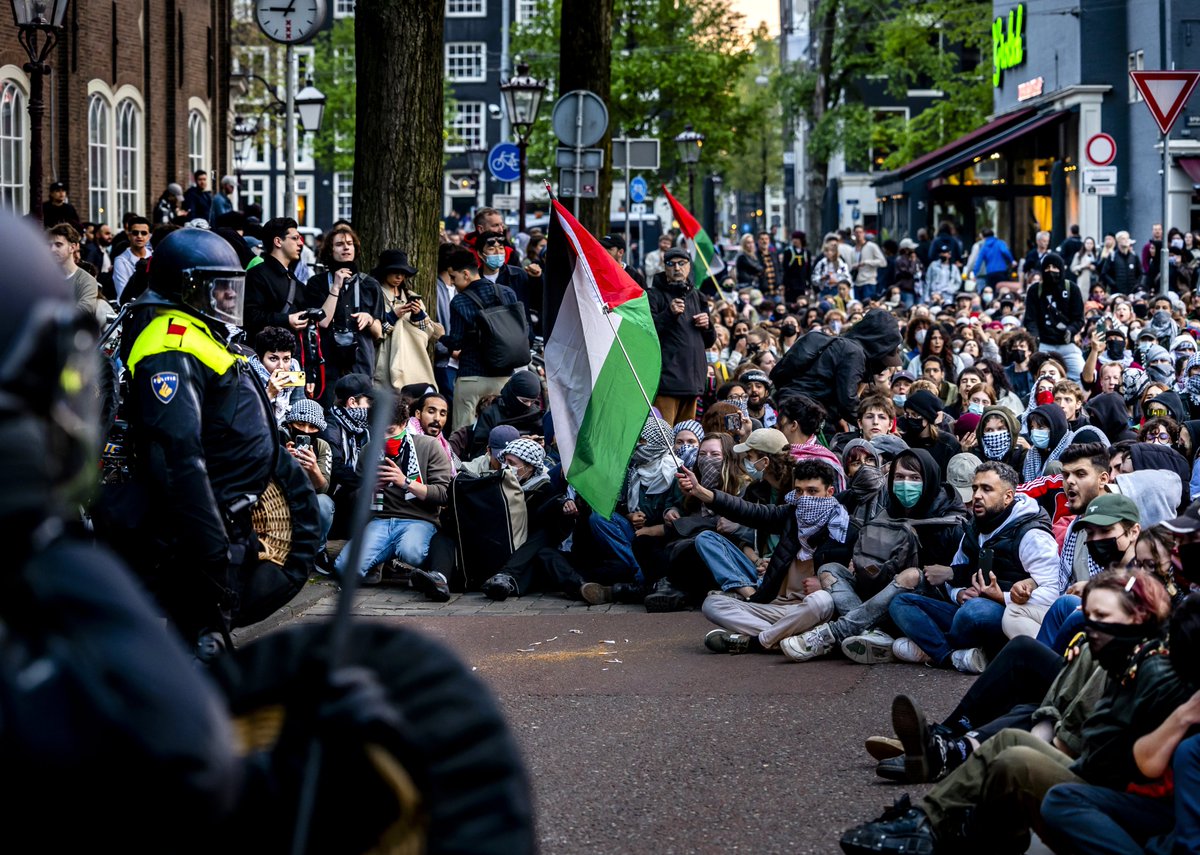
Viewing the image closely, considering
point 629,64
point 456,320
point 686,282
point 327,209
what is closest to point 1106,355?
point 686,282

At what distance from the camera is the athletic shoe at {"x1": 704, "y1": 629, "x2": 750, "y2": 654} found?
32.0 ft

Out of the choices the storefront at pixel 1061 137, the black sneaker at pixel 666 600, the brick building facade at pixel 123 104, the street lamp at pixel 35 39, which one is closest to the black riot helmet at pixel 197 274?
the black sneaker at pixel 666 600

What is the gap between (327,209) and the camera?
3191 inches

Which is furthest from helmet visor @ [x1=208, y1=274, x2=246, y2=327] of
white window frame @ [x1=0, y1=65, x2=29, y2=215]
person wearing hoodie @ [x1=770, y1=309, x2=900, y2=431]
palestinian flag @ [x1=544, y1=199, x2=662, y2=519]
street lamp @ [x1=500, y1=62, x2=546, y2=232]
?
street lamp @ [x1=500, y1=62, x2=546, y2=232]

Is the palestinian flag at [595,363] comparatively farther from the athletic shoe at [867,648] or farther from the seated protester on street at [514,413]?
the athletic shoe at [867,648]

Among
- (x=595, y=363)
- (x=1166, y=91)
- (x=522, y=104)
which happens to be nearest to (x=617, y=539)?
(x=595, y=363)

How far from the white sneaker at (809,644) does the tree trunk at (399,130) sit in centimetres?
600

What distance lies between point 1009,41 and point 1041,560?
40.2m

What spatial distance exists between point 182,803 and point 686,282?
1332 centimetres

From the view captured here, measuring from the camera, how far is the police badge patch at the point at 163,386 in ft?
18.9

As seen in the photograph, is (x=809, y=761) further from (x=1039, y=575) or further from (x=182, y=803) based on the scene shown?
(x=182, y=803)

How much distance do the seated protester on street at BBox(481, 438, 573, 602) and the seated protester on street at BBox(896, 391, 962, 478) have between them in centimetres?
240

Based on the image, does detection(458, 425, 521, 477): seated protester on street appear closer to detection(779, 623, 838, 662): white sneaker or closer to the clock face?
detection(779, 623, 838, 662): white sneaker

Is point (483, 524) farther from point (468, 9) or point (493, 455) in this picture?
point (468, 9)
